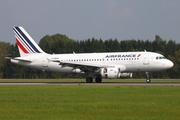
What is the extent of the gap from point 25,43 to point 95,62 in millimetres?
11689

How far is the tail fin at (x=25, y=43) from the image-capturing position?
65.6 m

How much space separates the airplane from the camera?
57.8m

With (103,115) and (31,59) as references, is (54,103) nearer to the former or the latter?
(103,115)

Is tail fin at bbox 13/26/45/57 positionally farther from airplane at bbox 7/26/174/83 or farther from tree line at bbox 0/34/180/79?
tree line at bbox 0/34/180/79

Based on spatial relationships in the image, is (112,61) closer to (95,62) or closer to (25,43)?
(95,62)

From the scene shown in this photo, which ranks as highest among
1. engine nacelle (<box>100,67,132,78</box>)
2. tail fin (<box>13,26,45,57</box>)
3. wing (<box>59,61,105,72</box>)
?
tail fin (<box>13,26,45,57</box>)

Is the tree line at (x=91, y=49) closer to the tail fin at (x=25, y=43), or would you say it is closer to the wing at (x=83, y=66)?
the tail fin at (x=25, y=43)

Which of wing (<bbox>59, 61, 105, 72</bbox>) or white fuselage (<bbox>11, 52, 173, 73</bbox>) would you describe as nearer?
white fuselage (<bbox>11, 52, 173, 73</bbox>)

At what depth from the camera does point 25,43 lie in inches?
2611

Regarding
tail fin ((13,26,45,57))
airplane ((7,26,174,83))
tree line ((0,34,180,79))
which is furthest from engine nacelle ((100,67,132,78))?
tree line ((0,34,180,79))

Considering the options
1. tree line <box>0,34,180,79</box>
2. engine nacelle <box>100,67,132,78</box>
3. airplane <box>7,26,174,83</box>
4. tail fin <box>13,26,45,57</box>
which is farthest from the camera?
tree line <box>0,34,180,79</box>

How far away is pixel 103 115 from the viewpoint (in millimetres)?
20906

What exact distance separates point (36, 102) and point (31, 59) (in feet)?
124

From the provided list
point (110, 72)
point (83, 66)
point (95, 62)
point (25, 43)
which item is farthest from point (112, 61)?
point (25, 43)
